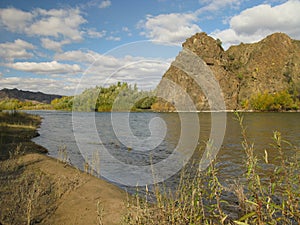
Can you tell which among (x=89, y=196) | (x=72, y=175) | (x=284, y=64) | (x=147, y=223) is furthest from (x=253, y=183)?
(x=284, y=64)

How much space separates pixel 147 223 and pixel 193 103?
137018 mm

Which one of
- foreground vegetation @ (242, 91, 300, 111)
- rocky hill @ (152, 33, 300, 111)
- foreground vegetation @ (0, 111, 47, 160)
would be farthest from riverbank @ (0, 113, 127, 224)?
rocky hill @ (152, 33, 300, 111)

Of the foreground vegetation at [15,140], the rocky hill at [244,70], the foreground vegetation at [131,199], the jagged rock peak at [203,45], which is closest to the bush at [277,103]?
the rocky hill at [244,70]

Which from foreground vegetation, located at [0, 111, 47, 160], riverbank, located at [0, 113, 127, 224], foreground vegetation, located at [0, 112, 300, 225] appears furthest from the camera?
foreground vegetation, located at [0, 111, 47, 160]

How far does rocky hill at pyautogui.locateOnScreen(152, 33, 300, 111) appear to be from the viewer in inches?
5896

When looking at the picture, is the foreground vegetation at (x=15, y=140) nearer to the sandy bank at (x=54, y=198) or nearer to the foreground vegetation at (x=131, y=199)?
the sandy bank at (x=54, y=198)

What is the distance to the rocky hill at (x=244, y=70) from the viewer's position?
150 metres

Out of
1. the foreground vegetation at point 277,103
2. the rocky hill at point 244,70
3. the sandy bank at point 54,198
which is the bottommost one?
the sandy bank at point 54,198

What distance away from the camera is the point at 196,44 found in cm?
17188

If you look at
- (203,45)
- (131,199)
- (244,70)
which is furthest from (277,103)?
(131,199)

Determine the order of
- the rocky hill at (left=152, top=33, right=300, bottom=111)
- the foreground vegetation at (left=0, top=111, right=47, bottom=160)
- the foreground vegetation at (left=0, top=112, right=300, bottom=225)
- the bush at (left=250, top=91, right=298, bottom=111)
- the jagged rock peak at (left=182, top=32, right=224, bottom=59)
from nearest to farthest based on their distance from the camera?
1. the foreground vegetation at (left=0, top=112, right=300, bottom=225)
2. the foreground vegetation at (left=0, top=111, right=47, bottom=160)
3. the bush at (left=250, top=91, right=298, bottom=111)
4. the rocky hill at (left=152, top=33, right=300, bottom=111)
5. the jagged rock peak at (left=182, top=32, right=224, bottom=59)

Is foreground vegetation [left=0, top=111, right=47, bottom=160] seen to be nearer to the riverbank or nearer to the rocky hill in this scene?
the riverbank

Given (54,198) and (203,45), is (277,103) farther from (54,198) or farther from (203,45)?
(54,198)

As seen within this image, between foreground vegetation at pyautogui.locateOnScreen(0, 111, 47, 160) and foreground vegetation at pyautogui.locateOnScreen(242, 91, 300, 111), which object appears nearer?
foreground vegetation at pyautogui.locateOnScreen(0, 111, 47, 160)
